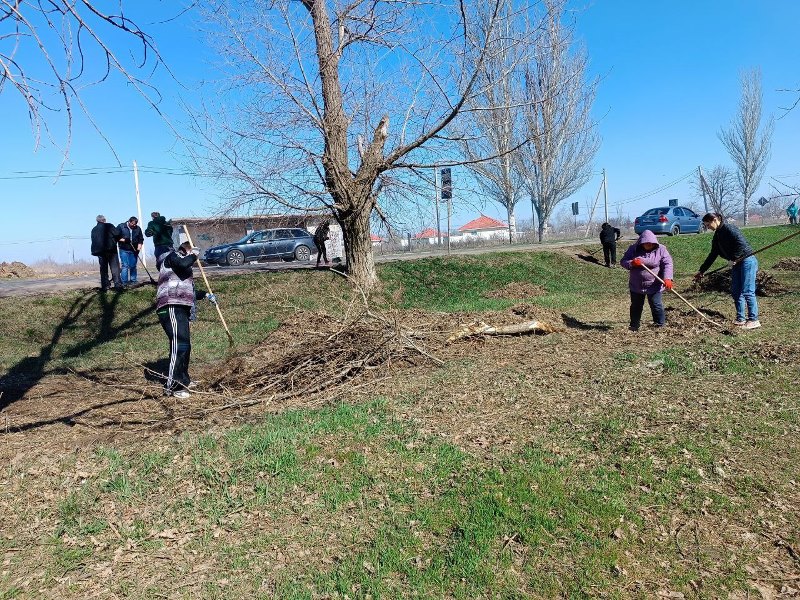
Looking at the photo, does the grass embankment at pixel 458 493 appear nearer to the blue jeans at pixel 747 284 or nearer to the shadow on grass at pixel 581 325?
the blue jeans at pixel 747 284

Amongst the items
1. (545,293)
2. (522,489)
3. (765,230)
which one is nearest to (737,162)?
(765,230)

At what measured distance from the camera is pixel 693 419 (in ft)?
14.5

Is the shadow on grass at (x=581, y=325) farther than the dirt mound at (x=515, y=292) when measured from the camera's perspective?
No

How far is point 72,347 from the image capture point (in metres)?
10.3

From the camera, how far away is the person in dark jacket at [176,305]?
6395 millimetres

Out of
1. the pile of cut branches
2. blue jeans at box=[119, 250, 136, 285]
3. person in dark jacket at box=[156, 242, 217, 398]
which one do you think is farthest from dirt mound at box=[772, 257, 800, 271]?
blue jeans at box=[119, 250, 136, 285]

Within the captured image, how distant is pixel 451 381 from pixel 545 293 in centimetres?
934

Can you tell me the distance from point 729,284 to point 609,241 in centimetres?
577

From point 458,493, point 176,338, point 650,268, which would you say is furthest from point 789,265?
point 176,338

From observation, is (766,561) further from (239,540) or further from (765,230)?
(765,230)

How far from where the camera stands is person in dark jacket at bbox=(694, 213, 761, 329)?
25.5ft

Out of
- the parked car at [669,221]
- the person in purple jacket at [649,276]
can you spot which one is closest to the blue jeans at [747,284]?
the person in purple jacket at [649,276]

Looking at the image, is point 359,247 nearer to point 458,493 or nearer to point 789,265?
point 458,493

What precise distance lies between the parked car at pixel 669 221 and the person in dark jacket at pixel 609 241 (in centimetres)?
724
